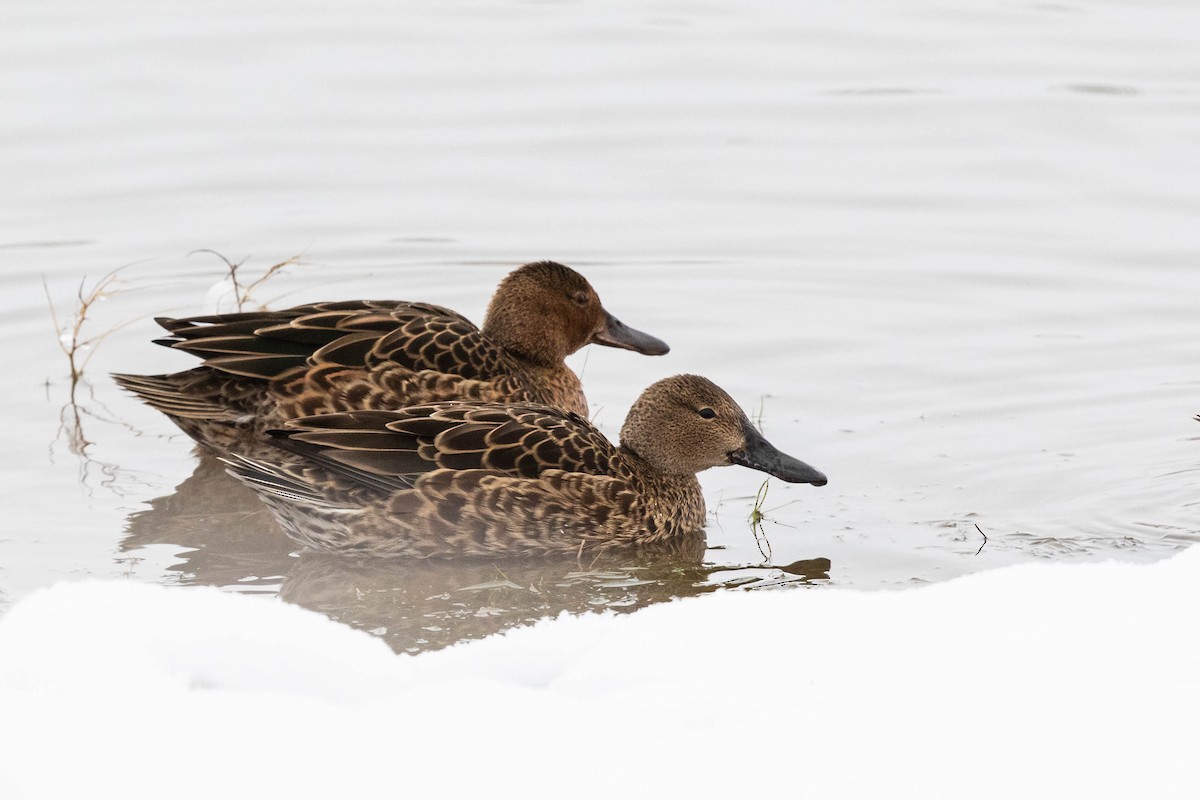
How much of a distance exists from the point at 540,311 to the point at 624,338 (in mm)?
469

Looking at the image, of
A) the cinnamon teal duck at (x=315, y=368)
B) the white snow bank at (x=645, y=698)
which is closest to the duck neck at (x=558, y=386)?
the cinnamon teal duck at (x=315, y=368)

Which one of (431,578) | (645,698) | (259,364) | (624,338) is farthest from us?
(624,338)

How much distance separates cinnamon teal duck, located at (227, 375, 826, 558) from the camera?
19.6 feet

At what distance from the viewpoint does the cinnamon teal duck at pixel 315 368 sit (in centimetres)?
670

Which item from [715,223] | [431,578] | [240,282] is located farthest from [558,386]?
[715,223]

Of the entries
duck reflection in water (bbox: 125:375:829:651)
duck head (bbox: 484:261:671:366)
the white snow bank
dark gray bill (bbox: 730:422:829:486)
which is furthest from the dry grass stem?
the white snow bank

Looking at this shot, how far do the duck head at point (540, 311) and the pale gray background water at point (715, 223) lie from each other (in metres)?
0.46

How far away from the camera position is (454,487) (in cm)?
600

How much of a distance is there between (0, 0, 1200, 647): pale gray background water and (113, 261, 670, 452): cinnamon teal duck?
15.0 inches

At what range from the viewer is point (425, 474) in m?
6.02

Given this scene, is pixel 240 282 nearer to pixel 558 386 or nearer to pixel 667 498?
pixel 558 386

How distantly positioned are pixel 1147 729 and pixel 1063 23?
12.0m

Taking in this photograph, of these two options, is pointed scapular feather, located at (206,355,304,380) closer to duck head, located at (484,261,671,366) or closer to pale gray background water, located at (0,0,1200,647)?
pale gray background water, located at (0,0,1200,647)

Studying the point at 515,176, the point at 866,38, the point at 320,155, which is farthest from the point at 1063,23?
the point at 320,155
